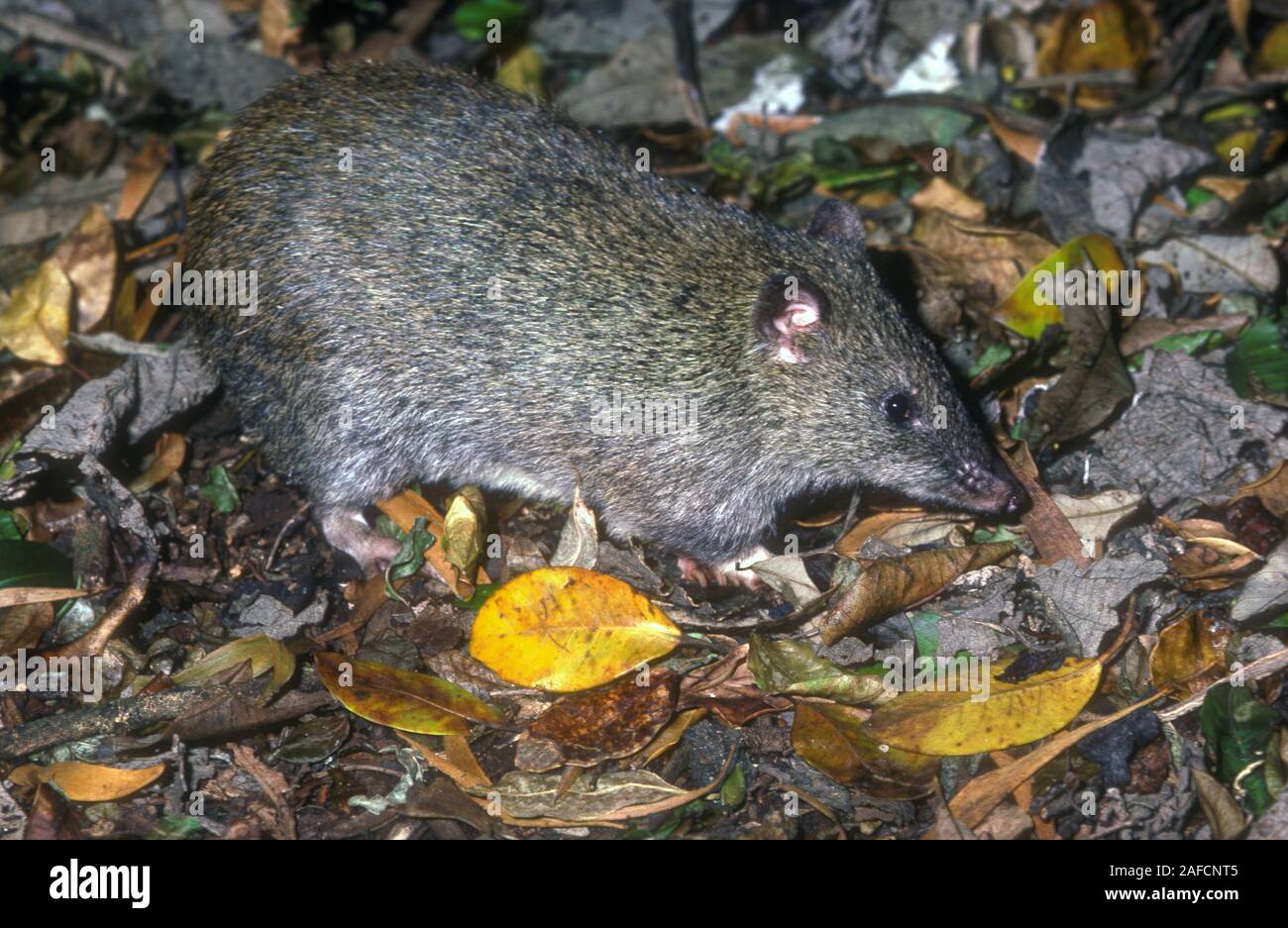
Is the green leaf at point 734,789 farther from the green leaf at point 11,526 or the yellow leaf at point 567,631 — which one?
the green leaf at point 11,526

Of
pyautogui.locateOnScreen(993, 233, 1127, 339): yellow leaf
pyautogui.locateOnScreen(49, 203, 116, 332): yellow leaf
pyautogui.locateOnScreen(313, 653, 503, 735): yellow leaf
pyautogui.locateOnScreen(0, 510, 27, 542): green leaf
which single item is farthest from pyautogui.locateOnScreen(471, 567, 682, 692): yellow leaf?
pyautogui.locateOnScreen(49, 203, 116, 332): yellow leaf

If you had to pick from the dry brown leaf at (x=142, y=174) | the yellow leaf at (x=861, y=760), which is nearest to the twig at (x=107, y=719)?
the yellow leaf at (x=861, y=760)

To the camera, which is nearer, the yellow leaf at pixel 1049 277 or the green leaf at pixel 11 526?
the green leaf at pixel 11 526

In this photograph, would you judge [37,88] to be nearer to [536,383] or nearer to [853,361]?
[536,383]

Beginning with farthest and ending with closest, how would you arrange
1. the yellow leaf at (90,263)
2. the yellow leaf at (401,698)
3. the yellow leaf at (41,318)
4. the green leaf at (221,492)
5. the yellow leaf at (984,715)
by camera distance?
the yellow leaf at (90,263) → the yellow leaf at (41,318) → the green leaf at (221,492) → the yellow leaf at (401,698) → the yellow leaf at (984,715)

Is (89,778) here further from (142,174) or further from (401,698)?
(142,174)

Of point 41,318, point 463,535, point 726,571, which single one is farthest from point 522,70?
point 726,571
